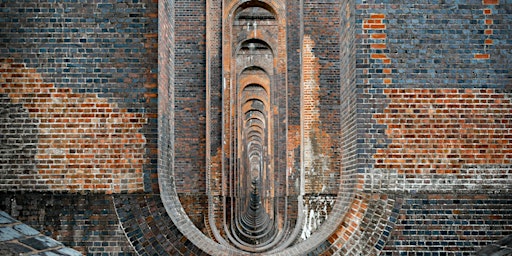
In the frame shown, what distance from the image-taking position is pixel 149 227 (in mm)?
5645

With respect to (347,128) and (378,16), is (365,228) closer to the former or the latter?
(347,128)

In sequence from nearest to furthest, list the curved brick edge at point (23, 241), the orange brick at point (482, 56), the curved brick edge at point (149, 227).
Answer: the curved brick edge at point (23, 241) < the curved brick edge at point (149, 227) < the orange brick at point (482, 56)

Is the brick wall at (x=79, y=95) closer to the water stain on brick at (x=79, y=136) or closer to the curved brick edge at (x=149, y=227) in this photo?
the water stain on brick at (x=79, y=136)

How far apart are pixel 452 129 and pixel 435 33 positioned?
1.14 meters

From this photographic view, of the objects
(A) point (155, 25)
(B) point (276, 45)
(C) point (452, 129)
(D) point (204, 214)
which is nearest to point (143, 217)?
(A) point (155, 25)

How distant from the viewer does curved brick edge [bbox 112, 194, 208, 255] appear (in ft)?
18.2

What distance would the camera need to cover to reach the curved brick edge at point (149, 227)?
555 cm

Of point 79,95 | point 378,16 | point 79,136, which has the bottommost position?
point 79,136

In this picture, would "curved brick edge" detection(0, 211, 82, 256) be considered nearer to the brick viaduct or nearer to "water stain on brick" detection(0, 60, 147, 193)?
the brick viaduct

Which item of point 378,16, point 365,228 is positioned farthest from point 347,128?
point 378,16

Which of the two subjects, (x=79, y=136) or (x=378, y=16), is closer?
(x=79, y=136)

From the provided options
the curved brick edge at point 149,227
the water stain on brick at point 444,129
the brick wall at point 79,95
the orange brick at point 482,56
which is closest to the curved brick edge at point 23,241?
the brick wall at point 79,95

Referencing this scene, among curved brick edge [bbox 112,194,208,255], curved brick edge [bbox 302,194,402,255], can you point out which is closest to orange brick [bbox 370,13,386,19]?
curved brick edge [bbox 302,194,402,255]

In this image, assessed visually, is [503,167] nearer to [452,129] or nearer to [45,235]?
[452,129]
